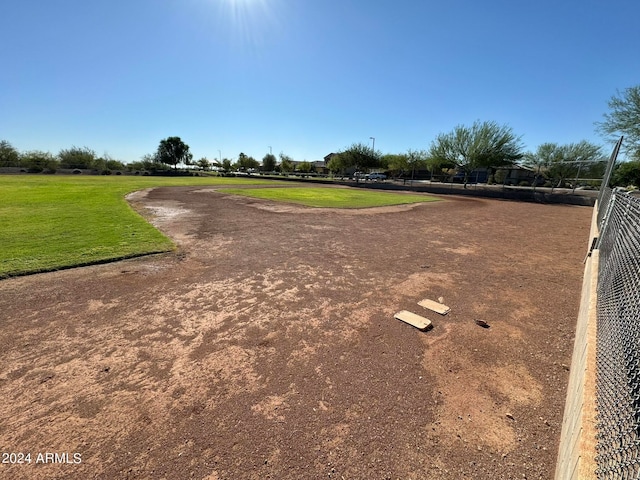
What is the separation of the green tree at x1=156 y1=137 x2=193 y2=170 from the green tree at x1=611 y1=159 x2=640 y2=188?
91739 millimetres

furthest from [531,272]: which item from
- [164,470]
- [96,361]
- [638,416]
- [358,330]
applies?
[96,361]

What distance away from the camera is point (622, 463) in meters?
1.24

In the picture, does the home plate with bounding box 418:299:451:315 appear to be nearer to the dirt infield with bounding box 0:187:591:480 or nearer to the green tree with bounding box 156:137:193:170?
the dirt infield with bounding box 0:187:591:480

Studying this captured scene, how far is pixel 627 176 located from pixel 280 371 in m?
53.4

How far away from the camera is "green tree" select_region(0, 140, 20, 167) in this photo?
52.5 meters

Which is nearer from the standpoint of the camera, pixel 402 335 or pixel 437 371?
pixel 437 371

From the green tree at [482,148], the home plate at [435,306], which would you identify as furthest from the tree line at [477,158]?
the home plate at [435,306]

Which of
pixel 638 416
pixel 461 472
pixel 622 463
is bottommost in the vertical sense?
pixel 461 472

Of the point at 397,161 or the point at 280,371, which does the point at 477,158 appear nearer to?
the point at 397,161

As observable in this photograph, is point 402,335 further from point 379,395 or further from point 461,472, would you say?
point 461,472

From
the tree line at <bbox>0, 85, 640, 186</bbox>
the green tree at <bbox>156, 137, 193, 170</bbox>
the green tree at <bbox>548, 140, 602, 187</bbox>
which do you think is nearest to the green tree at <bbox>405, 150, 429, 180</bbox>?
the tree line at <bbox>0, 85, 640, 186</bbox>

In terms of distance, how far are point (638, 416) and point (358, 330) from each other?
2958 millimetres

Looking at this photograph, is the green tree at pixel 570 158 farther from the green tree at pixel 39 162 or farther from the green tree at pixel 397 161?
the green tree at pixel 39 162

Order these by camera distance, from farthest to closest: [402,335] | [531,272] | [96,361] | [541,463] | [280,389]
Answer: [531,272], [402,335], [96,361], [280,389], [541,463]
